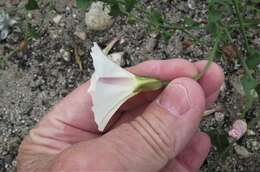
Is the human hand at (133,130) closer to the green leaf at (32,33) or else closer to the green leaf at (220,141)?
the green leaf at (220,141)

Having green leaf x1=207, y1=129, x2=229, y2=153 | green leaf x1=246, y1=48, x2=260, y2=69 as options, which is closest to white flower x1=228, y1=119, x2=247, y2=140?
green leaf x1=207, y1=129, x2=229, y2=153

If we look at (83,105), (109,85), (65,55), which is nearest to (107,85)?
(109,85)

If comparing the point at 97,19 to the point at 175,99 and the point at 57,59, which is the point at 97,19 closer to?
the point at 57,59

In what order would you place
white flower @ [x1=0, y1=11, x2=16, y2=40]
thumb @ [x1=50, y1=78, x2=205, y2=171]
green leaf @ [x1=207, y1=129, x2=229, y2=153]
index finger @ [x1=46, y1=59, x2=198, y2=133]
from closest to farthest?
thumb @ [x1=50, y1=78, x2=205, y2=171]
index finger @ [x1=46, y1=59, x2=198, y2=133]
green leaf @ [x1=207, y1=129, x2=229, y2=153]
white flower @ [x1=0, y1=11, x2=16, y2=40]

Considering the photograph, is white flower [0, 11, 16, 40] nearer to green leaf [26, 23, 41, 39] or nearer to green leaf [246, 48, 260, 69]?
green leaf [26, 23, 41, 39]

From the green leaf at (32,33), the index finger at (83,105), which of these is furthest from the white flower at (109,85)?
the green leaf at (32,33)

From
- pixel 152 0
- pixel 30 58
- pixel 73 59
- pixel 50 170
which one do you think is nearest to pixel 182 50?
pixel 152 0
